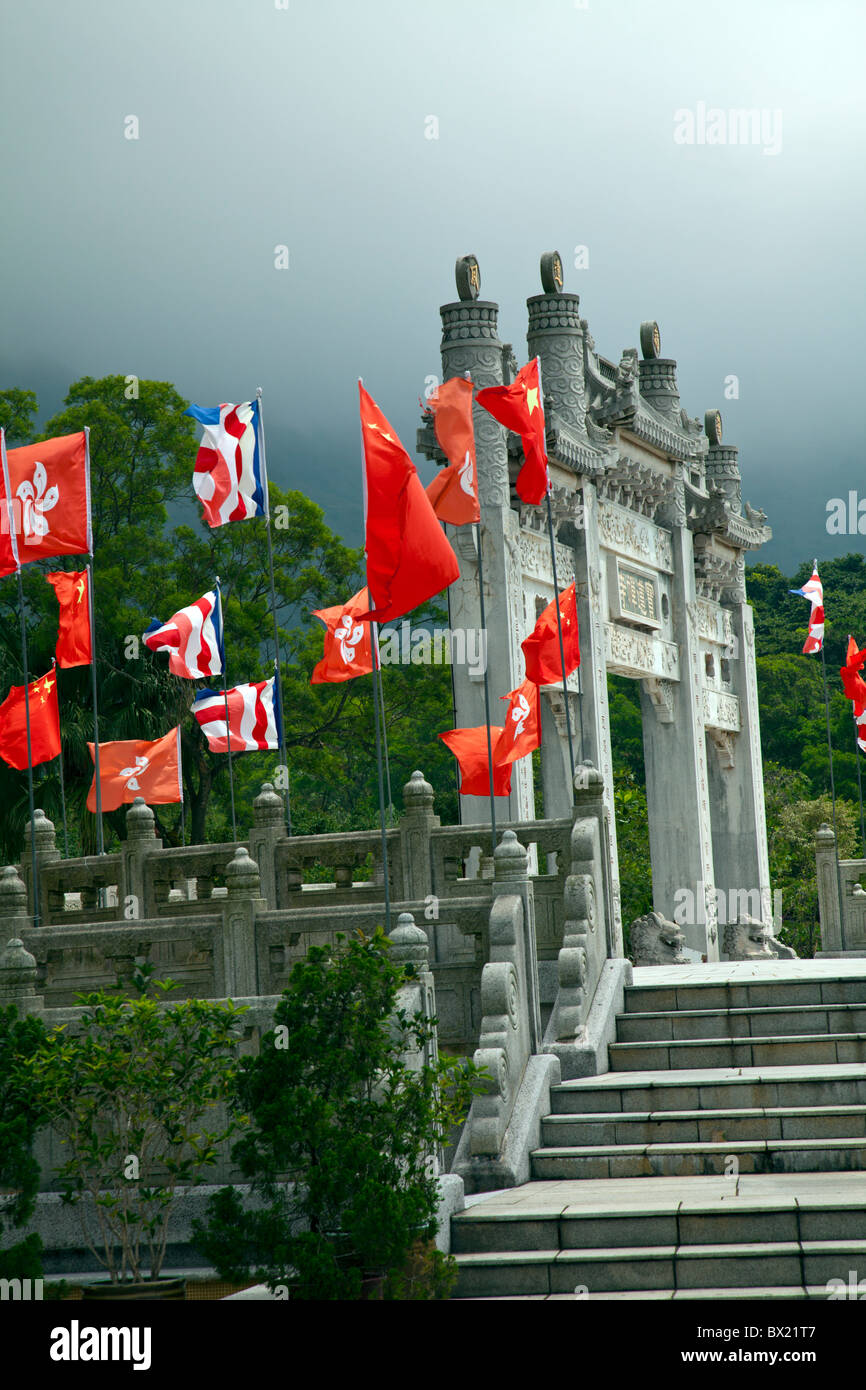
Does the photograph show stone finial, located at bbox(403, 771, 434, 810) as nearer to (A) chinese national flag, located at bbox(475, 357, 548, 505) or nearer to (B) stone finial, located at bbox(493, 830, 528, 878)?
(B) stone finial, located at bbox(493, 830, 528, 878)

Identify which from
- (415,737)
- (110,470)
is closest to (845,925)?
(110,470)

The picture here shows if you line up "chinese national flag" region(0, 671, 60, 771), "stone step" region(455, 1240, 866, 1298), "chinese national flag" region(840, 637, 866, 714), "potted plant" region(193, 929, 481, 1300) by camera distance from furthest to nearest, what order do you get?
"chinese national flag" region(840, 637, 866, 714) < "chinese national flag" region(0, 671, 60, 771) < "stone step" region(455, 1240, 866, 1298) < "potted plant" region(193, 929, 481, 1300)

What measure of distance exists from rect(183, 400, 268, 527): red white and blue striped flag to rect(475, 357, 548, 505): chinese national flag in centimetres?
346

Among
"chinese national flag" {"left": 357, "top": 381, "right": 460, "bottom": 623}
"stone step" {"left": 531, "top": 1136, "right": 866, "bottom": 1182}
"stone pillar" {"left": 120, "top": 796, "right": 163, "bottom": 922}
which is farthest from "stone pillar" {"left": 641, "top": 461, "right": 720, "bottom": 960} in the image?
"chinese national flag" {"left": 357, "top": 381, "right": 460, "bottom": 623}

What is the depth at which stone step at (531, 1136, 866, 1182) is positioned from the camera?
27.9 ft

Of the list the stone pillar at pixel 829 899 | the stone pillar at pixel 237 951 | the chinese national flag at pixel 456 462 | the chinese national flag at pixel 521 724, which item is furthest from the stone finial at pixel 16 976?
the stone pillar at pixel 829 899

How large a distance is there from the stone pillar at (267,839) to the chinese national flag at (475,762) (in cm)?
205

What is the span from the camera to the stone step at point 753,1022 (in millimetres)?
10148

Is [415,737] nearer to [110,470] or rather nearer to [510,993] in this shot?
[110,470]

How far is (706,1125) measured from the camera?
29.4 feet

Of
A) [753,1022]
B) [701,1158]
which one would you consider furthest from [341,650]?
[701,1158]

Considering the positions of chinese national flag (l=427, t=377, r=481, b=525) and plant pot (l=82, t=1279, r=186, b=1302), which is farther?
chinese national flag (l=427, t=377, r=481, b=525)

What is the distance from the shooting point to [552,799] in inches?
789

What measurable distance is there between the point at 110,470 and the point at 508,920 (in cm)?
1955
